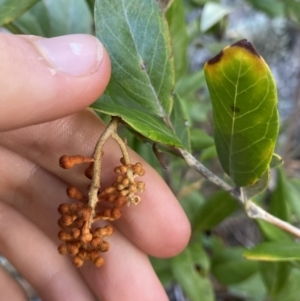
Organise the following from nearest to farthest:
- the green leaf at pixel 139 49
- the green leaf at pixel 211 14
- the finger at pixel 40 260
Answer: the green leaf at pixel 139 49
the finger at pixel 40 260
the green leaf at pixel 211 14

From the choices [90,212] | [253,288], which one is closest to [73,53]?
[90,212]

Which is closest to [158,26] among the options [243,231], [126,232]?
[126,232]

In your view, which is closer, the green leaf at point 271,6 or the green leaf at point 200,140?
the green leaf at point 200,140

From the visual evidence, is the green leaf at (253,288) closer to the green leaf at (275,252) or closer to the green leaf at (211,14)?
the green leaf at (275,252)

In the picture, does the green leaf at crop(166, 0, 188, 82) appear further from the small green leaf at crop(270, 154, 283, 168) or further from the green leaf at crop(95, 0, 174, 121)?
the small green leaf at crop(270, 154, 283, 168)

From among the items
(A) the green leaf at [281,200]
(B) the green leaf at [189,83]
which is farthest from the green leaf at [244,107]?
(B) the green leaf at [189,83]

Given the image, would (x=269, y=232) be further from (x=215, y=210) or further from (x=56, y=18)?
(x=56, y=18)

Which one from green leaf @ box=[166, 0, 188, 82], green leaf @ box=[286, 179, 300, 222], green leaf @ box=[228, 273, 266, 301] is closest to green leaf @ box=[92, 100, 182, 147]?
green leaf @ box=[166, 0, 188, 82]
